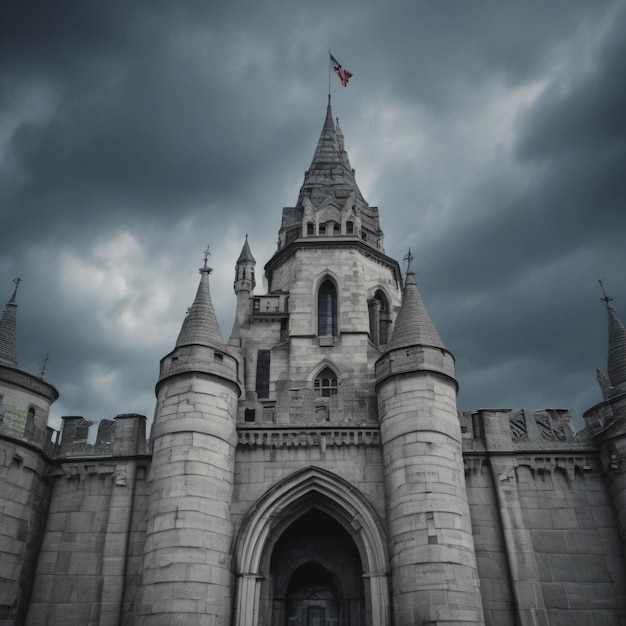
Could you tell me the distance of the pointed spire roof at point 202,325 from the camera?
22.4 metres

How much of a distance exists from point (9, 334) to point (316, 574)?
1415cm

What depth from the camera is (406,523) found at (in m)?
19.2

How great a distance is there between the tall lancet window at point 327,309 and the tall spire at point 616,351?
11.7 m

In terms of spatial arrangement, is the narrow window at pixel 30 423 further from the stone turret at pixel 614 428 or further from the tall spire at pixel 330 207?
the stone turret at pixel 614 428

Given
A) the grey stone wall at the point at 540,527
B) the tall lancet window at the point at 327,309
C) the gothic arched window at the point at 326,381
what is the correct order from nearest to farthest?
the grey stone wall at the point at 540,527 < the gothic arched window at the point at 326,381 < the tall lancet window at the point at 327,309

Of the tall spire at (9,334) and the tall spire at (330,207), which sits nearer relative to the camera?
the tall spire at (9,334)

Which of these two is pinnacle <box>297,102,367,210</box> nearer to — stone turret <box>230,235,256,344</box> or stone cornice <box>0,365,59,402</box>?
stone turret <box>230,235,256,344</box>

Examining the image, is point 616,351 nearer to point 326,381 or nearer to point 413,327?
point 413,327

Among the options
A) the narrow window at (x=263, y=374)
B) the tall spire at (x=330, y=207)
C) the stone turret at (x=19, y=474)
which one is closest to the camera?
the stone turret at (x=19, y=474)

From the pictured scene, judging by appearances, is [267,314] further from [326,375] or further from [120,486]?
[120,486]

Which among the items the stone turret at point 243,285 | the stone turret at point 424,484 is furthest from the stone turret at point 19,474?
the stone turret at point 424,484

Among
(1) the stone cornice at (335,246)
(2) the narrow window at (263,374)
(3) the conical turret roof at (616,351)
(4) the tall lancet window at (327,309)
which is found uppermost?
(1) the stone cornice at (335,246)

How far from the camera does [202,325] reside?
23094 millimetres

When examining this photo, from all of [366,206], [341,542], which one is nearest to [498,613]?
[341,542]
